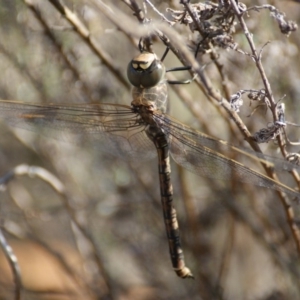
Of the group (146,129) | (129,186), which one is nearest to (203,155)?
(146,129)

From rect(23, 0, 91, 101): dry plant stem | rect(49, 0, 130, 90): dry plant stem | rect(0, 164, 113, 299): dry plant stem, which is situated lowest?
rect(0, 164, 113, 299): dry plant stem

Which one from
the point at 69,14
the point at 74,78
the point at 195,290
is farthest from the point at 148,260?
the point at 69,14

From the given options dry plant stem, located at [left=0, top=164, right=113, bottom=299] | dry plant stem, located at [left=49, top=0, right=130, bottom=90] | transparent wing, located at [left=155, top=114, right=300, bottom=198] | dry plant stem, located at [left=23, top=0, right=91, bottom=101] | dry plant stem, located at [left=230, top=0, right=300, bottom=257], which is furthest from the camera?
dry plant stem, located at [left=0, top=164, right=113, bottom=299]

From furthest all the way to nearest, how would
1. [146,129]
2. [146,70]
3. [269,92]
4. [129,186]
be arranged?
[129,186], [146,129], [146,70], [269,92]

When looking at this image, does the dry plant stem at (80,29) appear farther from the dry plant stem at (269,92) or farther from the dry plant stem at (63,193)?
the dry plant stem at (269,92)

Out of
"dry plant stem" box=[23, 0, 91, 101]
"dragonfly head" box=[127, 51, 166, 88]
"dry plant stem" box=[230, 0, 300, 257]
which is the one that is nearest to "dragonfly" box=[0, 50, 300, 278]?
"dragonfly head" box=[127, 51, 166, 88]

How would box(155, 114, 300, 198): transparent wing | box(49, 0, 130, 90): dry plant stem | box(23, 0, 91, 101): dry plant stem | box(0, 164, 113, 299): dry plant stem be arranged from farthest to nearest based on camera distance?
box(0, 164, 113, 299): dry plant stem → box(23, 0, 91, 101): dry plant stem → box(49, 0, 130, 90): dry plant stem → box(155, 114, 300, 198): transparent wing

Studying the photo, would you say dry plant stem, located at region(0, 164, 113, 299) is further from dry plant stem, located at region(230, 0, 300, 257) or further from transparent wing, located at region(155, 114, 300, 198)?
dry plant stem, located at region(230, 0, 300, 257)

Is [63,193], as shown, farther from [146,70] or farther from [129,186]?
[146,70]
